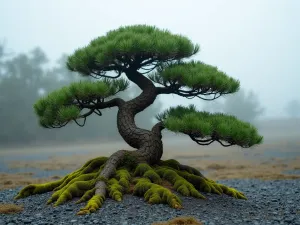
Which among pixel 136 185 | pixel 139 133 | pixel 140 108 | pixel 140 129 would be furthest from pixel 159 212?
pixel 140 108

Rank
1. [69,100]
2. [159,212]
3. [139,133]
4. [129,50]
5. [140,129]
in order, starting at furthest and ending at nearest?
[140,129]
[139,133]
[69,100]
[129,50]
[159,212]

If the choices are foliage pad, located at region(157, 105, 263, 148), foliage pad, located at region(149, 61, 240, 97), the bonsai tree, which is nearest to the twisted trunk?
the bonsai tree

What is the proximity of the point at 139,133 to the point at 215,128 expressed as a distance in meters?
1.98

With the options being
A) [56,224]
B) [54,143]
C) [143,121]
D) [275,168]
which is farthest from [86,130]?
[56,224]

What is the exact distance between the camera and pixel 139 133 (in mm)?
8969

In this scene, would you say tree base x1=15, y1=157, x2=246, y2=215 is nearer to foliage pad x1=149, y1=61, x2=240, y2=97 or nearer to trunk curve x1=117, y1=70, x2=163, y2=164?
trunk curve x1=117, y1=70, x2=163, y2=164

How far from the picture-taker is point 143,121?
50.5 meters

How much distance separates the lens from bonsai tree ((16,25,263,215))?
308 inches

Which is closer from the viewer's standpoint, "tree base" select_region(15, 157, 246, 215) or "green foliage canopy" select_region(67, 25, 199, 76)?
"tree base" select_region(15, 157, 246, 215)

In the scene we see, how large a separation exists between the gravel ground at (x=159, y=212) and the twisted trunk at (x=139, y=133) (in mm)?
1331

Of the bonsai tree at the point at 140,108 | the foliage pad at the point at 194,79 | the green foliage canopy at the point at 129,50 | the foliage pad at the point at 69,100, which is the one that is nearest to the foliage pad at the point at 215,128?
the bonsai tree at the point at 140,108

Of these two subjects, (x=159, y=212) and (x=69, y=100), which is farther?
(x=69, y=100)

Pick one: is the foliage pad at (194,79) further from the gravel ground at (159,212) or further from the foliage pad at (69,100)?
the gravel ground at (159,212)

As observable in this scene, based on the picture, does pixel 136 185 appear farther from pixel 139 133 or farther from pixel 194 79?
pixel 194 79
